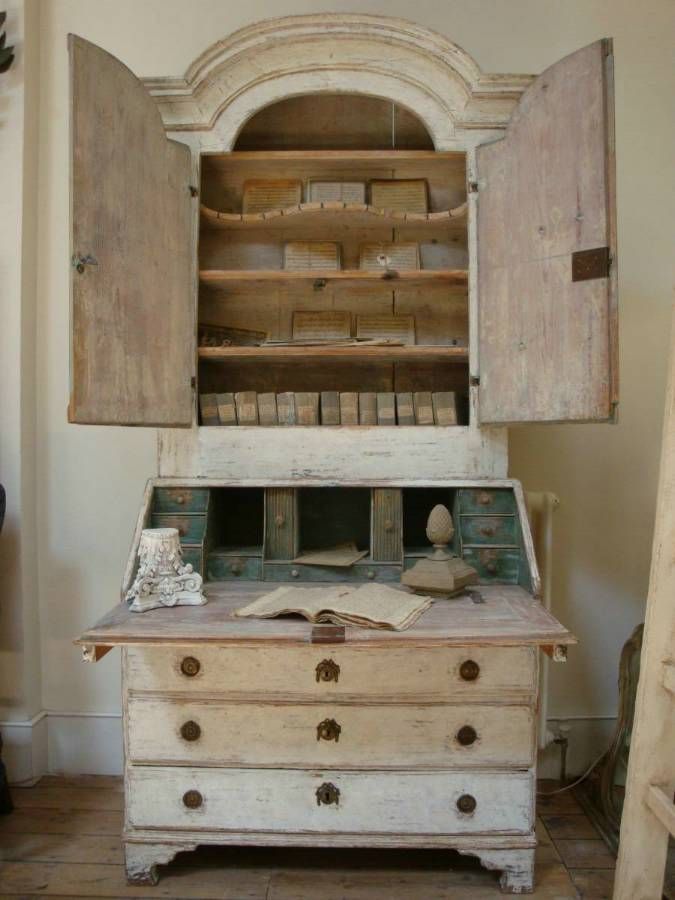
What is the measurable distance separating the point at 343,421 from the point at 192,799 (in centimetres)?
116

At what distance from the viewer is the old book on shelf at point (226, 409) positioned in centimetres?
201

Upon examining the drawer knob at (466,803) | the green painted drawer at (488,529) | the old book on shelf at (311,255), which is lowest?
the drawer knob at (466,803)

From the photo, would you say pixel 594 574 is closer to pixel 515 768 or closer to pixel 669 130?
pixel 515 768

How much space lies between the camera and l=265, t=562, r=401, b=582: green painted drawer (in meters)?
1.92

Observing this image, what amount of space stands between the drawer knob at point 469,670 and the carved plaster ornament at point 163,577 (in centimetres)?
71

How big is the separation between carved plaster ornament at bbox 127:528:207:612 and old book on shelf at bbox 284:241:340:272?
3.40ft

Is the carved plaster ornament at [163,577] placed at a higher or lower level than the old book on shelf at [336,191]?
lower

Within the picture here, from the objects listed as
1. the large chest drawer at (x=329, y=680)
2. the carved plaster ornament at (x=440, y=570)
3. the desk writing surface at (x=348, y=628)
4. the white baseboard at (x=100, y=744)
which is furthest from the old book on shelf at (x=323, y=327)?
the white baseboard at (x=100, y=744)

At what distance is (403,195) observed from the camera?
7.27 feet

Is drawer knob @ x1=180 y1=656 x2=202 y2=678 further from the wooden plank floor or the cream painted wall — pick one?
the cream painted wall

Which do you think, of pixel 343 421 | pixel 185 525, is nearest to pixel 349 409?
pixel 343 421

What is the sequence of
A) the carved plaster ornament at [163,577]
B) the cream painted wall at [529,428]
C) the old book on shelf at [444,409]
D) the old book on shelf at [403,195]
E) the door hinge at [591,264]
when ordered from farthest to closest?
1. the cream painted wall at [529,428]
2. the old book on shelf at [403,195]
3. the old book on shelf at [444,409]
4. the carved plaster ornament at [163,577]
5. the door hinge at [591,264]

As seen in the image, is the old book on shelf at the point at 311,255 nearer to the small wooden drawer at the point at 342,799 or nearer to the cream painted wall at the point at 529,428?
the cream painted wall at the point at 529,428

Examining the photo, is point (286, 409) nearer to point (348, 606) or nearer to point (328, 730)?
point (348, 606)
